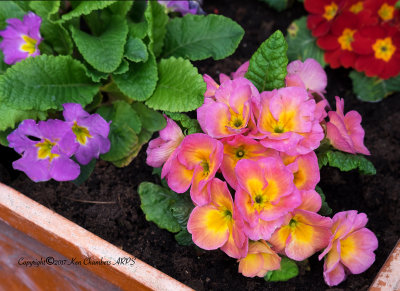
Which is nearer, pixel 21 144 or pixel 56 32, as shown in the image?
pixel 21 144

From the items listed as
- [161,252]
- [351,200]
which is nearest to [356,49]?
[351,200]

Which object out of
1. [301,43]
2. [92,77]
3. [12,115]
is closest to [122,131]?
[92,77]

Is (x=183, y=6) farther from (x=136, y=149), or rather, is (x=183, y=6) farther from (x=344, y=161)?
(x=344, y=161)

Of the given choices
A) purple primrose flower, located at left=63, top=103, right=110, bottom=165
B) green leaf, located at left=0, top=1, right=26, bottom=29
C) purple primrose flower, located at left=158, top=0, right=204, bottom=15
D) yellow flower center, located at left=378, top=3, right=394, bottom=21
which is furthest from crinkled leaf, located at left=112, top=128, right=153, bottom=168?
yellow flower center, located at left=378, top=3, right=394, bottom=21

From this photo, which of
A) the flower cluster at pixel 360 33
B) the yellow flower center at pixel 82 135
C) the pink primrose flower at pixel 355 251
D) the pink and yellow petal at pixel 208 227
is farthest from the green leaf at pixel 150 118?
the flower cluster at pixel 360 33

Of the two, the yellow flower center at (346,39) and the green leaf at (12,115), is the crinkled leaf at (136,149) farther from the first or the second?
the yellow flower center at (346,39)

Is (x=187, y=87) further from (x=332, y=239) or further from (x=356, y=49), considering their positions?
(x=356, y=49)
